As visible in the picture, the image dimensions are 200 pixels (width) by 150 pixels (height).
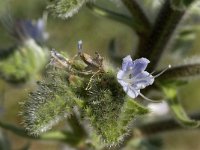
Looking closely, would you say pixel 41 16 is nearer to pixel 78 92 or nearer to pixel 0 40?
pixel 0 40

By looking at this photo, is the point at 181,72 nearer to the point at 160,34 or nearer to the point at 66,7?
the point at 160,34

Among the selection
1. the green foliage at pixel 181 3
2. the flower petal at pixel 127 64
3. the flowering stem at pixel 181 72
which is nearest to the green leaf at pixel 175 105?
the flowering stem at pixel 181 72

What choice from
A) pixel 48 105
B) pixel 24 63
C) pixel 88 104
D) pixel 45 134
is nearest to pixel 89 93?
pixel 88 104

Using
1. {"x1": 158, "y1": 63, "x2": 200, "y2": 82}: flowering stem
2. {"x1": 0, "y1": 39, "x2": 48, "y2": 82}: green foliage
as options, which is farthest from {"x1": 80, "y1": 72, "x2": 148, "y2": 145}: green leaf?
{"x1": 0, "y1": 39, "x2": 48, "y2": 82}: green foliage

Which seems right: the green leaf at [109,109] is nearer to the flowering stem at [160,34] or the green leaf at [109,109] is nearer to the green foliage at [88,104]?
the green foliage at [88,104]

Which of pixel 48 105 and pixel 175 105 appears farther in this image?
pixel 175 105

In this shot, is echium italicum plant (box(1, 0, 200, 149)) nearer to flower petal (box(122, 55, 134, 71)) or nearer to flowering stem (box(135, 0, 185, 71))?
flower petal (box(122, 55, 134, 71))
